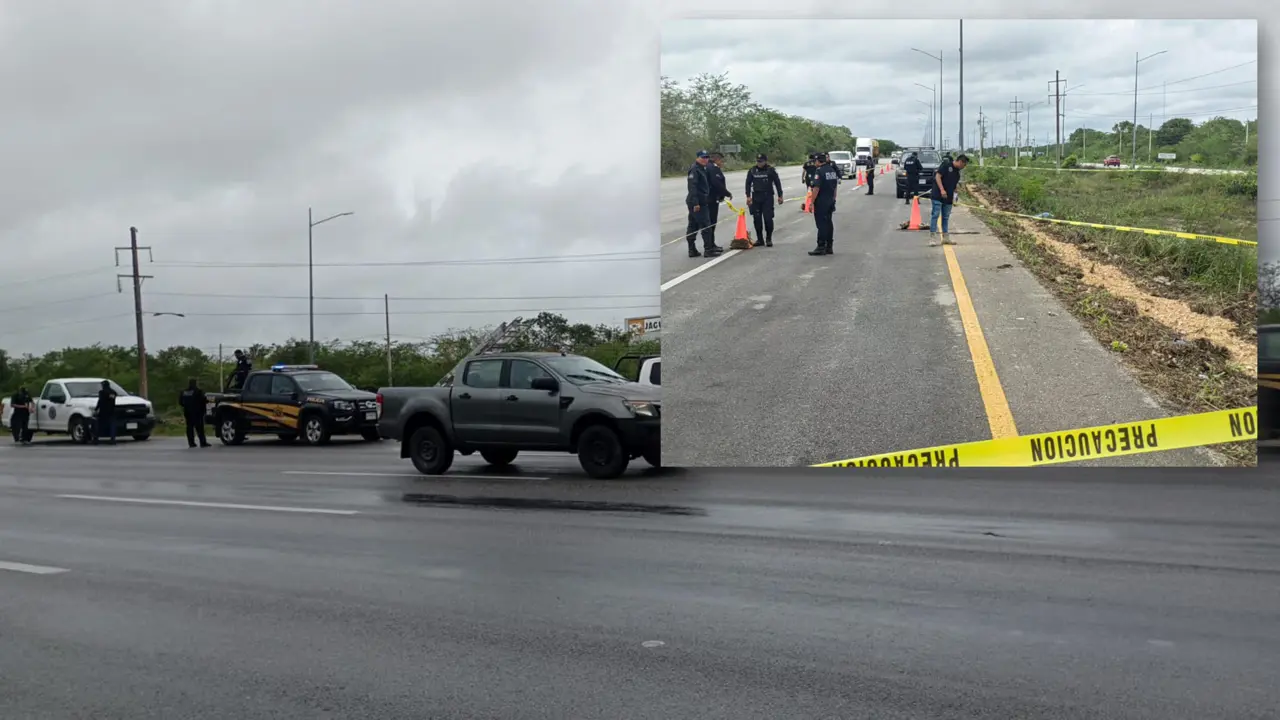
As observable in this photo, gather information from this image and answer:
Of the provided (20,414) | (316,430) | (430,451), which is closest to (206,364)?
(20,414)

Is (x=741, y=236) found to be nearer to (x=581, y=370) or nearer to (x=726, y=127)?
(x=726, y=127)

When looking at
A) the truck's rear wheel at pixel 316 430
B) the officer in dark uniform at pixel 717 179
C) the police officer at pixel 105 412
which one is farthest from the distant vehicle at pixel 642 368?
the police officer at pixel 105 412

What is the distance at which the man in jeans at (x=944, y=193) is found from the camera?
1400 centimetres

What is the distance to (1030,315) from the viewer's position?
43.2 feet

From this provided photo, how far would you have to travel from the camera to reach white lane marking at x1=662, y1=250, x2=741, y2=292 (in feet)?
42.5

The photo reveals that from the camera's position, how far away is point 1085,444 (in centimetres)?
1217

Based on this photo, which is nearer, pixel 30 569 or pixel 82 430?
pixel 30 569

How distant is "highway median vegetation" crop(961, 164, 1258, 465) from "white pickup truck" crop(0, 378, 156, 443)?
76.4 feet

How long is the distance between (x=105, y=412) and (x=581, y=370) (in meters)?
19.2

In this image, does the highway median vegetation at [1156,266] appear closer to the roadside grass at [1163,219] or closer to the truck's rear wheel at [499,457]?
the roadside grass at [1163,219]

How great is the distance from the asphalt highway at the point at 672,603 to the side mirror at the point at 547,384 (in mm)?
1765

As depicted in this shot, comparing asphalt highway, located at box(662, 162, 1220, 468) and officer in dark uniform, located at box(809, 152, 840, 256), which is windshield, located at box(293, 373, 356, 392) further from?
officer in dark uniform, located at box(809, 152, 840, 256)

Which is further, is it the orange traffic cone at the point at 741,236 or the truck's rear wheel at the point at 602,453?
the truck's rear wheel at the point at 602,453

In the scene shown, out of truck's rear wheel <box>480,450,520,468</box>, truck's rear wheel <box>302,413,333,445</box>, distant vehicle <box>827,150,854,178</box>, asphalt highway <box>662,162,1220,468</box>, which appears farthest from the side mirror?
Result: truck's rear wheel <box>302,413,333,445</box>
